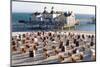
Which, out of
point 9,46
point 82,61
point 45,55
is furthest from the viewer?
point 82,61

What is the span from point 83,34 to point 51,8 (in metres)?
0.51

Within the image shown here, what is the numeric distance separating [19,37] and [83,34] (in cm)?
79

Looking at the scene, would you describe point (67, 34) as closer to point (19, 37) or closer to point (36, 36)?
point (36, 36)

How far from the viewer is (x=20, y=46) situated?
2396mm

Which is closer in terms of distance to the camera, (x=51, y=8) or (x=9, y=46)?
(x=9, y=46)

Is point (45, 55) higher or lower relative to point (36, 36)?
lower

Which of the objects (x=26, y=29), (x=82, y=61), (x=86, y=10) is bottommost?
(x=82, y=61)

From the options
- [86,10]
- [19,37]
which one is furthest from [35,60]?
[86,10]

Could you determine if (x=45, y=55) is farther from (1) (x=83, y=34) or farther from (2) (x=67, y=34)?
(1) (x=83, y=34)

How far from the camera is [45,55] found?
8.21 ft

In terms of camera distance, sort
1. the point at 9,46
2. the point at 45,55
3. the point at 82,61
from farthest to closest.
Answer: the point at 82,61
the point at 45,55
the point at 9,46

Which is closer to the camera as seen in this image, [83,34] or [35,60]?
[35,60]

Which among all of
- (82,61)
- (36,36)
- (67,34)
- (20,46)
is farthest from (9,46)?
(82,61)

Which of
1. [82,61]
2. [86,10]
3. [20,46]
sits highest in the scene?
[86,10]
